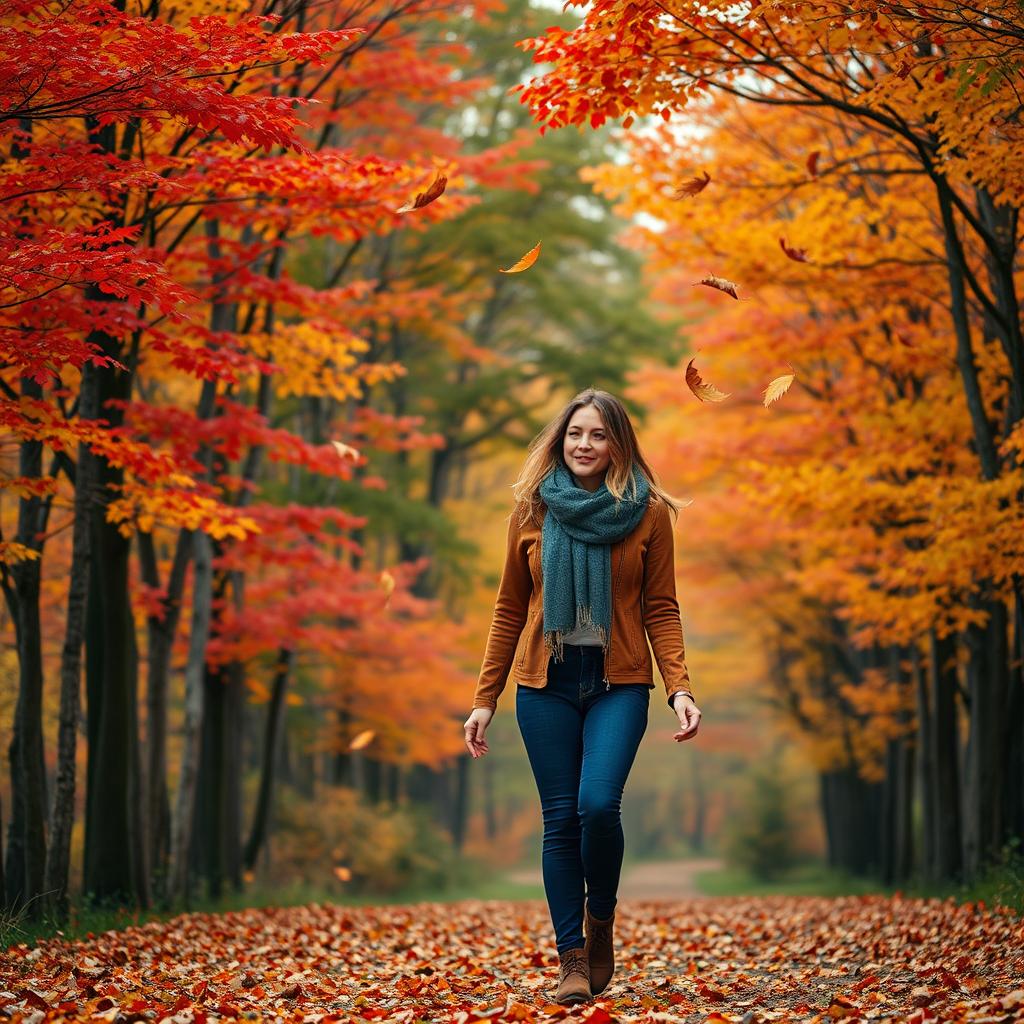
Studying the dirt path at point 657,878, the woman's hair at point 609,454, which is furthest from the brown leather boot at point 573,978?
the dirt path at point 657,878

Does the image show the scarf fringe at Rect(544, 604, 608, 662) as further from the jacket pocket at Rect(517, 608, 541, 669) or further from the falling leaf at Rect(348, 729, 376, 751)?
the falling leaf at Rect(348, 729, 376, 751)

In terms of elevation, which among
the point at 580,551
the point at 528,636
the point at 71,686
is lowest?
the point at 71,686

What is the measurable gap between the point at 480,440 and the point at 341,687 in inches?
193

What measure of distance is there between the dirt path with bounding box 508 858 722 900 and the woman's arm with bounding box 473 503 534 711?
63.3 feet

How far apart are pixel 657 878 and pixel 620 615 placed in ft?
109

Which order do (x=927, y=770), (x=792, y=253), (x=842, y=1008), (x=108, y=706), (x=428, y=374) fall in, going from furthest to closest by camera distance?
1. (x=428, y=374)
2. (x=927, y=770)
3. (x=108, y=706)
4. (x=792, y=253)
5. (x=842, y=1008)

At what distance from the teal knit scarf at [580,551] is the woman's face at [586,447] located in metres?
0.10

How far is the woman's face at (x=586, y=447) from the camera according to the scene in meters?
4.87

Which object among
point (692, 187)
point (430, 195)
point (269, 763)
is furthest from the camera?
point (269, 763)

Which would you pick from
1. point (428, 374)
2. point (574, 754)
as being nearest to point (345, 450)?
point (574, 754)

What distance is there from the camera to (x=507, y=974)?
237 inches

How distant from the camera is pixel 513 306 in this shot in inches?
906

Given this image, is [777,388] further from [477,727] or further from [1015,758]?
[1015,758]

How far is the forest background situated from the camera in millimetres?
6656
